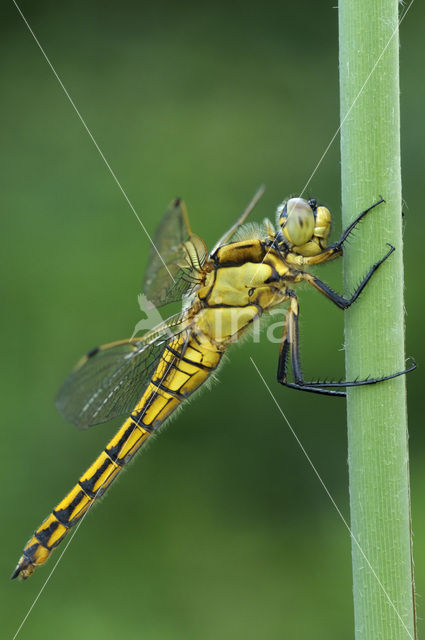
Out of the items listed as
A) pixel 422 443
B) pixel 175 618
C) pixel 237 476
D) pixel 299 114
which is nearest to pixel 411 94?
pixel 299 114

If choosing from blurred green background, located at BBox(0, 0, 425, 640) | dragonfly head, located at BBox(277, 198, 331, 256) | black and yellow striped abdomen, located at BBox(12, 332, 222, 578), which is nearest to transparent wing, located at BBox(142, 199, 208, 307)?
→ black and yellow striped abdomen, located at BBox(12, 332, 222, 578)

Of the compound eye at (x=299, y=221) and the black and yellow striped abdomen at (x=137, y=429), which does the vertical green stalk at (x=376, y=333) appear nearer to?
the compound eye at (x=299, y=221)

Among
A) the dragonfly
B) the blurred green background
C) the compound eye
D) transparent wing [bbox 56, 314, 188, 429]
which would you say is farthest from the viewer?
the blurred green background

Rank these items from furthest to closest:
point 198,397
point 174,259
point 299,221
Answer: point 198,397, point 174,259, point 299,221

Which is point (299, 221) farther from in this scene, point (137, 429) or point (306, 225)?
point (137, 429)

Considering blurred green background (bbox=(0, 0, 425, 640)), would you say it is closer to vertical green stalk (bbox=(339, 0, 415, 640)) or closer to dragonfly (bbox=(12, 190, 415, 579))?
dragonfly (bbox=(12, 190, 415, 579))

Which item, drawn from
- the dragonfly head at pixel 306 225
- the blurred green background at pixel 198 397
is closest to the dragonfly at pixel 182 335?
the dragonfly head at pixel 306 225

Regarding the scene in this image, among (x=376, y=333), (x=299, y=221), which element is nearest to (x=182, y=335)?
(x=299, y=221)
